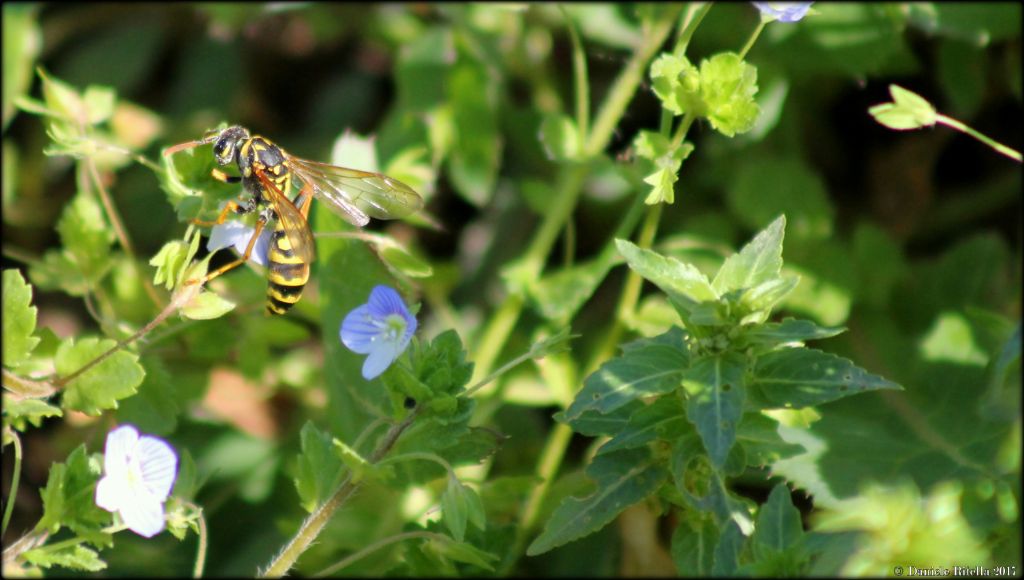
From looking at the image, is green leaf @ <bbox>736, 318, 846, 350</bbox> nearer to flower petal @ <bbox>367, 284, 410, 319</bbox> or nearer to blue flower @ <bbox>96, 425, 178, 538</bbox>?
flower petal @ <bbox>367, 284, 410, 319</bbox>

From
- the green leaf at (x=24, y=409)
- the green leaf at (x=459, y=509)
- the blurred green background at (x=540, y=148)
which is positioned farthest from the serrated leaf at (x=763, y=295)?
the green leaf at (x=24, y=409)

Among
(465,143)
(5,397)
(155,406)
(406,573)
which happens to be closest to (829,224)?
(465,143)

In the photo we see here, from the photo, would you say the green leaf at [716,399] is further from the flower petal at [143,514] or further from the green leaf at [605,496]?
the flower petal at [143,514]

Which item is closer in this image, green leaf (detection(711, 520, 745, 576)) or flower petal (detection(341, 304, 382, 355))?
green leaf (detection(711, 520, 745, 576))

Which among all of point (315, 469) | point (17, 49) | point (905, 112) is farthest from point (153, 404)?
point (905, 112)

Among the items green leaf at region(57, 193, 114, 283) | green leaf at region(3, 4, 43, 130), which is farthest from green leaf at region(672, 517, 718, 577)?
green leaf at region(3, 4, 43, 130)

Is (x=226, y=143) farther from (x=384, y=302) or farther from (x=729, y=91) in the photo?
(x=729, y=91)

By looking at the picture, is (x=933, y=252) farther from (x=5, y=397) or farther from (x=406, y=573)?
(x=5, y=397)
